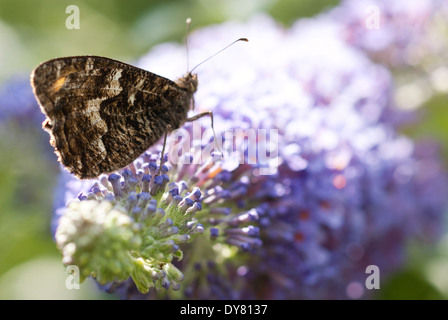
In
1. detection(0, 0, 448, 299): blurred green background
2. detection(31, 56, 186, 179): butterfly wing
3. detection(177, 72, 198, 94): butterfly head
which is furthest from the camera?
detection(0, 0, 448, 299): blurred green background

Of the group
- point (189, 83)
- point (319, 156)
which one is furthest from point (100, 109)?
point (319, 156)

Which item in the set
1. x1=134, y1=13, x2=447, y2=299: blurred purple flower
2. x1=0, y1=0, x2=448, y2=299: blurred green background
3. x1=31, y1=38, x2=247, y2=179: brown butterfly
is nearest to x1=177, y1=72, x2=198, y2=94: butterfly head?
x1=31, y1=38, x2=247, y2=179: brown butterfly

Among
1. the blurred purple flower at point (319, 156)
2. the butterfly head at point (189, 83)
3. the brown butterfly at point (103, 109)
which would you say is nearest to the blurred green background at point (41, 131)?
the blurred purple flower at point (319, 156)

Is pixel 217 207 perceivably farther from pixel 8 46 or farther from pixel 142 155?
pixel 8 46

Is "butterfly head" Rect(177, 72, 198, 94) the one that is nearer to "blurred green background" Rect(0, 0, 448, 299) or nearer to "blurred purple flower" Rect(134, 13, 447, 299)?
"blurred purple flower" Rect(134, 13, 447, 299)

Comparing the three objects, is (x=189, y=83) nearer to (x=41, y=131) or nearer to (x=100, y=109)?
(x=100, y=109)

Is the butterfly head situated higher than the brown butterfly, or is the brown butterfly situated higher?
the butterfly head
